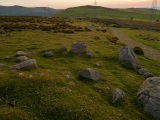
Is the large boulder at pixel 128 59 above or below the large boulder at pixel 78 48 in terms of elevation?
below

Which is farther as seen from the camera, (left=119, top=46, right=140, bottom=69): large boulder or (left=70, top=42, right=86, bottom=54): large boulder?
(left=70, top=42, right=86, bottom=54): large boulder

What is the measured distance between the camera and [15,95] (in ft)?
59.7

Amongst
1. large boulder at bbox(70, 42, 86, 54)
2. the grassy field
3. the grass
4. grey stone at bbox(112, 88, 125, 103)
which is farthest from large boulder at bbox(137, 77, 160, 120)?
the grass

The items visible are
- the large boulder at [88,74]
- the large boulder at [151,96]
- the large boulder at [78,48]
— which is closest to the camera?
the large boulder at [151,96]

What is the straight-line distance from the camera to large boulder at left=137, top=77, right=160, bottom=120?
59.9 feet

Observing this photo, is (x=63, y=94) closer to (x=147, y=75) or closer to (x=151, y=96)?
(x=151, y=96)

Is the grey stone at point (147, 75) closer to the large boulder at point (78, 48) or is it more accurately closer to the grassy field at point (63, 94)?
the grassy field at point (63, 94)

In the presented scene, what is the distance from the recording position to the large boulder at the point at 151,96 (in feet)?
59.9

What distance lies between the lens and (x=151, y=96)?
1922cm

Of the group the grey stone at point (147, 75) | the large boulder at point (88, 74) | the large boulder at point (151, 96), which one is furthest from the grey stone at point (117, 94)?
the grey stone at point (147, 75)

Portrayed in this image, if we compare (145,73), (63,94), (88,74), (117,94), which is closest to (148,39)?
(145,73)

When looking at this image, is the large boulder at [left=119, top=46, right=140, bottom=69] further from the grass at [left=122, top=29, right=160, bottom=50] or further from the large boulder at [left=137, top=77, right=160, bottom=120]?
the grass at [left=122, top=29, right=160, bottom=50]

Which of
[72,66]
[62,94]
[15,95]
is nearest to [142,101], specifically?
[62,94]

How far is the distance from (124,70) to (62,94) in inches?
468
